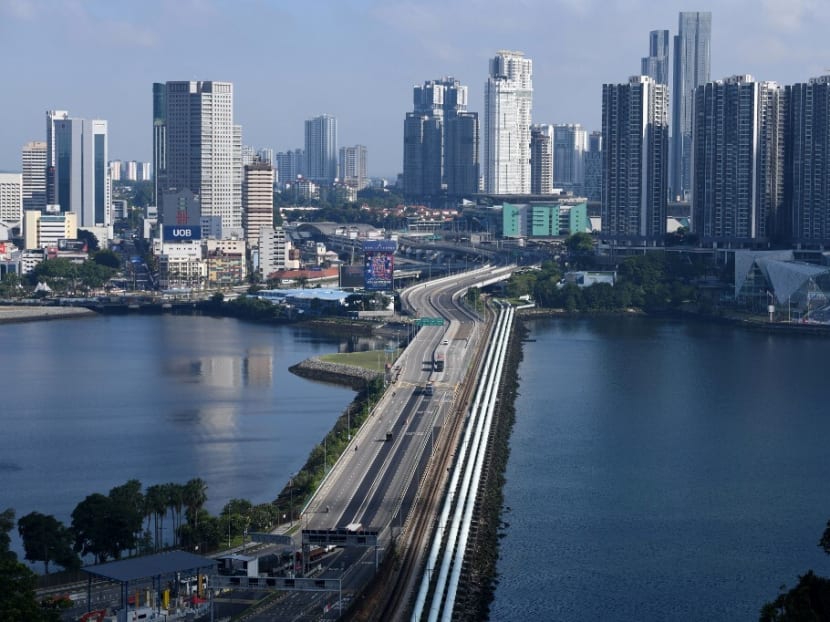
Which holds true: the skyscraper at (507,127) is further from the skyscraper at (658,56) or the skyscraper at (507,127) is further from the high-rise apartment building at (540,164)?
the skyscraper at (658,56)

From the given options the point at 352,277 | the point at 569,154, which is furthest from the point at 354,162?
the point at 352,277

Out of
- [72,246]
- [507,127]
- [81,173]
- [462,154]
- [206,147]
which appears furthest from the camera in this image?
[462,154]

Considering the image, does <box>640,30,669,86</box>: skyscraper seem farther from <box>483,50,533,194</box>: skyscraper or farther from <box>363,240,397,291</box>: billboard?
<box>363,240,397,291</box>: billboard

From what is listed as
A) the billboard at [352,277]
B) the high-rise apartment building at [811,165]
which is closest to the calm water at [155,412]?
the billboard at [352,277]

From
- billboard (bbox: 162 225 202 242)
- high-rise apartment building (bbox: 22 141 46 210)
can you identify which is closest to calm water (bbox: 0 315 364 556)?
billboard (bbox: 162 225 202 242)

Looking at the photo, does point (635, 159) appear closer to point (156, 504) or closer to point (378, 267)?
point (378, 267)

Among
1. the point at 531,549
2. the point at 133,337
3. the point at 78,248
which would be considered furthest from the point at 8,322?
the point at 531,549

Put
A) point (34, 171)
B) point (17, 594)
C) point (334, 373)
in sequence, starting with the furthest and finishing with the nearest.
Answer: point (34, 171), point (334, 373), point (17, 594)
